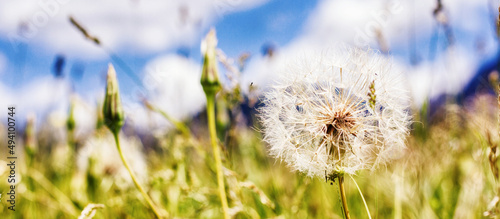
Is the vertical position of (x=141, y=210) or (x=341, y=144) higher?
(x=341, y=144)

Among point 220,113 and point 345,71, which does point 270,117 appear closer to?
point 345,71

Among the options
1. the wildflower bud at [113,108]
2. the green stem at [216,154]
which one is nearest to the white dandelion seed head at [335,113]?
the green stem at [216,154]

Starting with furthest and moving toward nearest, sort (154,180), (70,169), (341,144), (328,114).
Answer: (70,169), (154,180), (328,114), (341,144)

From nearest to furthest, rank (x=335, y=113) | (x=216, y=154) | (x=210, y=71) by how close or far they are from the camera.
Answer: (x=216, y=154)
(x=210, y=71)
(x=335, y=113)

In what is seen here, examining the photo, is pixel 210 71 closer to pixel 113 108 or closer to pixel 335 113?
pixel 113 108

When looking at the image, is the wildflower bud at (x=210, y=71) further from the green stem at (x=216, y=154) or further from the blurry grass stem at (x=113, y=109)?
the blurry grass stem at (x=113, y=109)

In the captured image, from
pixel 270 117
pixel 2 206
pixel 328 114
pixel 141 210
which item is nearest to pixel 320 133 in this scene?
pixel 328 114

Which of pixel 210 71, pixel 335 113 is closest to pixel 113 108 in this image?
pixel 210 71
